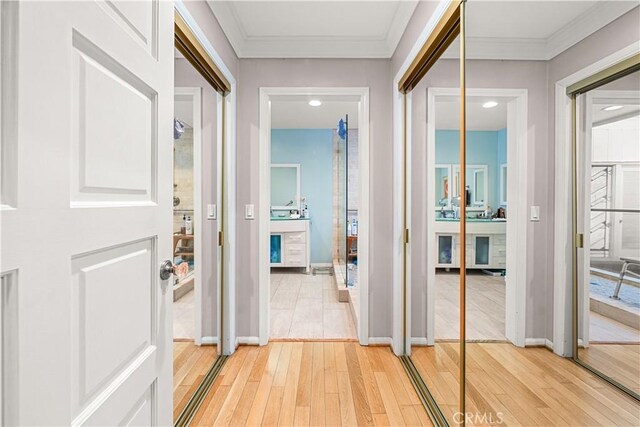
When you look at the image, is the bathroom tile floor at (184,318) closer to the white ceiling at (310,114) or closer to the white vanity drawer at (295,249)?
the white ceiling at (310,114)

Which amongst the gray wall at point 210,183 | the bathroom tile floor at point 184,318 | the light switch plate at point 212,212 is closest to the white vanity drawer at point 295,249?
the gray wall at point 210,183

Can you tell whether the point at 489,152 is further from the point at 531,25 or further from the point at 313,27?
the point at 313,27

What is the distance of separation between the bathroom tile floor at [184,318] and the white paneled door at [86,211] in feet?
3.21

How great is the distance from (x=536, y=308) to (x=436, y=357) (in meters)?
1.04

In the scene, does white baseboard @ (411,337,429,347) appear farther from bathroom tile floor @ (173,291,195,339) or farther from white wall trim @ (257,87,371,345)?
bathroom tile floor @ (173,291,195,339)

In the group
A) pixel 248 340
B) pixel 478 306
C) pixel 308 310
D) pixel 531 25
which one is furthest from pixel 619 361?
pixel 308 310

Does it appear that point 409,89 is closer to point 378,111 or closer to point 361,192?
point 378,111

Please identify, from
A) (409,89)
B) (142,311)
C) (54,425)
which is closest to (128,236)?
(142,311)

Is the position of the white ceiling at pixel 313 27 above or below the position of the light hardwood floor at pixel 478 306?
above

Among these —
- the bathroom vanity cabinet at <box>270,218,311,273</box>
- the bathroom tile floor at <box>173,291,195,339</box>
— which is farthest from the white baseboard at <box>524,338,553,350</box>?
the bathroom vanity cabinet at <box>270,218,311,273</box>

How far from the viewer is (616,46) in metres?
0.63

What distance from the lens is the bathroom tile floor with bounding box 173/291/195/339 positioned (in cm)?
191

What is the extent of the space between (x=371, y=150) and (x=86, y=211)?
2.16m

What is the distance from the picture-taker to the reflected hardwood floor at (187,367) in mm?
1760
